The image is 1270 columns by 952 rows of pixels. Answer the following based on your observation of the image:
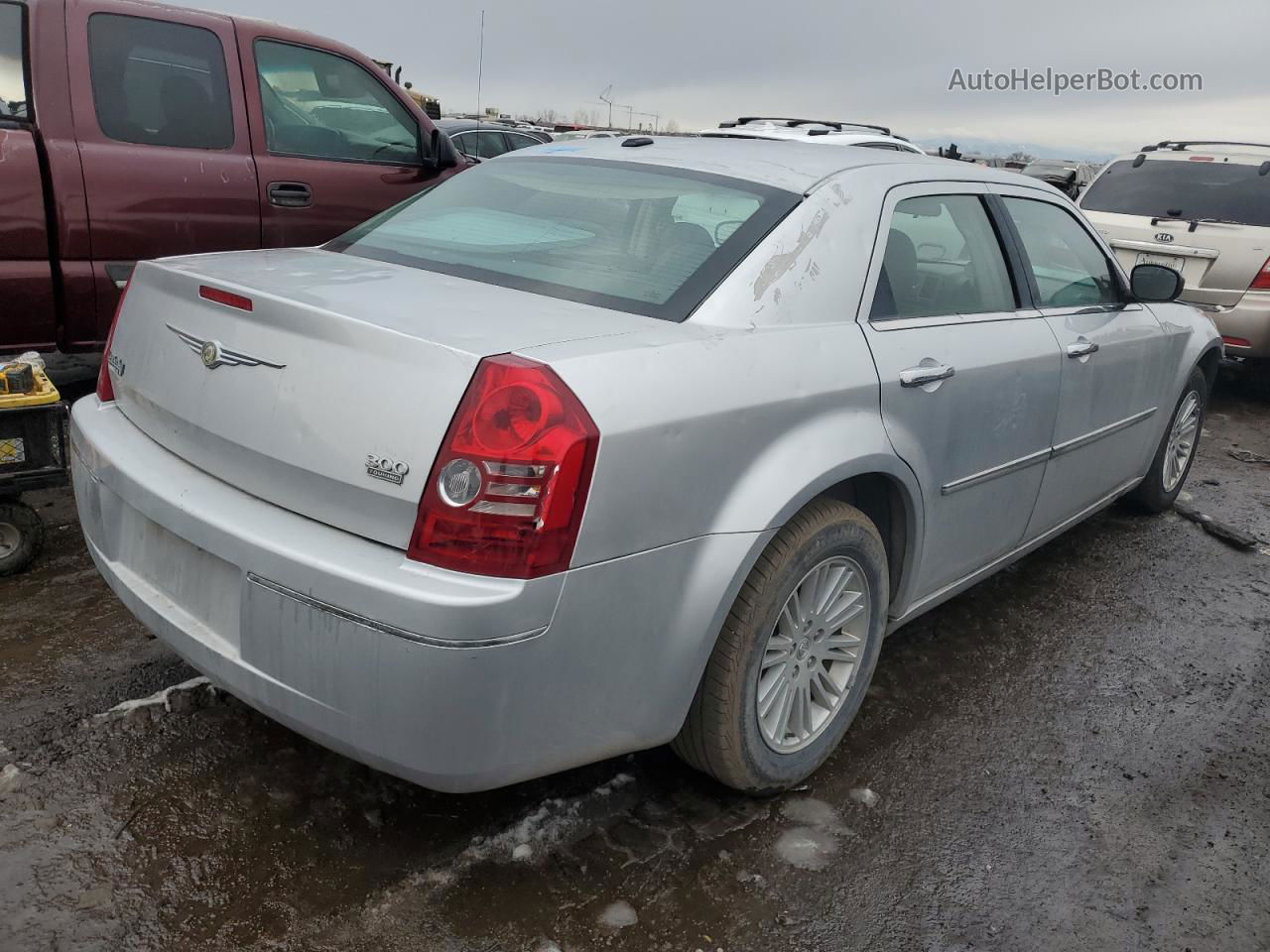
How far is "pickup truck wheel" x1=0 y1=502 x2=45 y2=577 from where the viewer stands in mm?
3676

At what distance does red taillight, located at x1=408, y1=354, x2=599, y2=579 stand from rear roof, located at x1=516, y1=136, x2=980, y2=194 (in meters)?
1.20

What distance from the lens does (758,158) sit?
122 inches

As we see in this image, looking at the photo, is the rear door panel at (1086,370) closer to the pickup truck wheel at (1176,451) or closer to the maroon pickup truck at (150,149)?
the pickup truck wheel at (1176,451)

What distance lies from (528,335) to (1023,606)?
8.73ft

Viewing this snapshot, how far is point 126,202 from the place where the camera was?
4.52 meters

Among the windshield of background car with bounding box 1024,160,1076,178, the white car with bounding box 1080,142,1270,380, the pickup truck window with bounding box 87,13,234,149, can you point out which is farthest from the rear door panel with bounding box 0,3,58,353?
the windshield of background car with bounding box 1024,160,1076,178

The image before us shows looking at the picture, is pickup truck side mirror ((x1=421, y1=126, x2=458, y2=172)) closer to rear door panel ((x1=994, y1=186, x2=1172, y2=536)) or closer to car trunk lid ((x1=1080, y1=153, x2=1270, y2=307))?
rear door panel ((x1=994, y1=186, x2=1172, y2=536))

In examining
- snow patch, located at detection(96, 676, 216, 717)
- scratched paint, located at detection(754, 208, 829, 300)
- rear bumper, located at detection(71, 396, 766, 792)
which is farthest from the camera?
snow patch, located at detection(96, 676, 216, 717)

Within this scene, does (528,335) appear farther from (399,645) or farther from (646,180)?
(646,180)

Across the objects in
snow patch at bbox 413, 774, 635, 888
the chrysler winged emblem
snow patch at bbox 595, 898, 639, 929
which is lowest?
snow patch at bbox 595, 898, 639, 929

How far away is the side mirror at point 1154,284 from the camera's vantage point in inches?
169

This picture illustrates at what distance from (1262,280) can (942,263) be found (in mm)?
5461

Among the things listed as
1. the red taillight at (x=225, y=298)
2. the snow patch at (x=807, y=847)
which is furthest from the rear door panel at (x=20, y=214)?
the snow patch at (x=807, y=847)

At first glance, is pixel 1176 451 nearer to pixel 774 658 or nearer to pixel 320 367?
pixel 774 658
